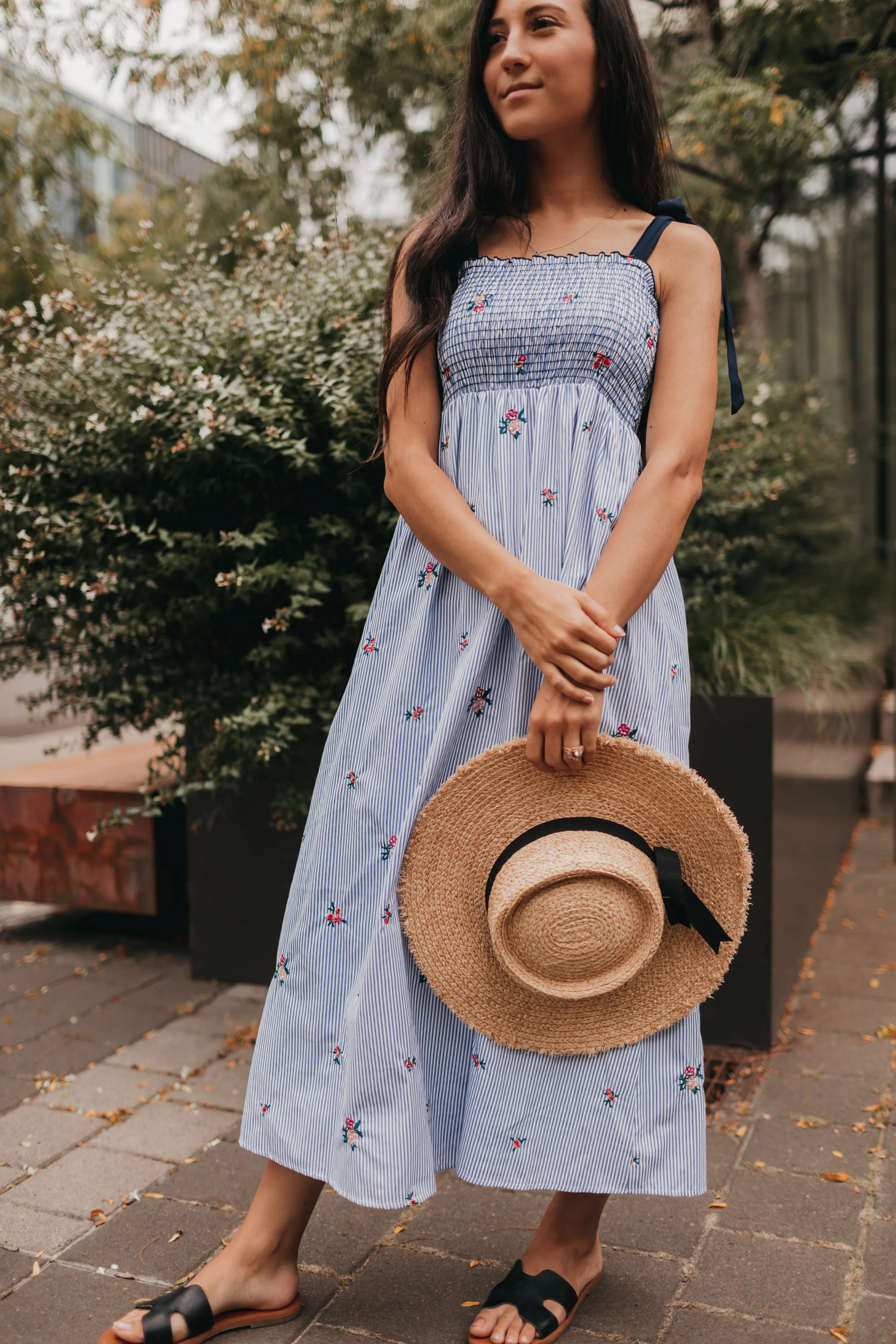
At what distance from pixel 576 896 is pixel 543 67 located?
1.26 metres

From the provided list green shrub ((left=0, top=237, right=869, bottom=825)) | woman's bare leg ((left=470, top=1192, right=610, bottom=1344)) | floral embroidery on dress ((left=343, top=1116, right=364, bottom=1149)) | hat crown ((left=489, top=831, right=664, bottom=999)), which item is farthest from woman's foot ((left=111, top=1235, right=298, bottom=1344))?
green shrub ((left=0, top=237, right=869, bottom=825))

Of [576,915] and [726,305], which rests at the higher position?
[726,305]

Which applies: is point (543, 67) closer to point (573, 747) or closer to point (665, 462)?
point (665, 462)

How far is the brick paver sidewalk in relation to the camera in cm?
196

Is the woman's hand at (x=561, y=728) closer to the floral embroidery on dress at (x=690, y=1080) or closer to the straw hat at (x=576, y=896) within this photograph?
the straw hat at (x=576, y=896)

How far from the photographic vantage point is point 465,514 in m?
1.77

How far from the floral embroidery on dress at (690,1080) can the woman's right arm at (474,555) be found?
64 cm

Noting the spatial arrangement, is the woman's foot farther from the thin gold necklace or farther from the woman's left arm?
the thin gold necklace

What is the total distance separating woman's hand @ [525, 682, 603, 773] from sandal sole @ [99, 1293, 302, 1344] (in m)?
1.04

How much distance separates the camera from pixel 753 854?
3045 mm

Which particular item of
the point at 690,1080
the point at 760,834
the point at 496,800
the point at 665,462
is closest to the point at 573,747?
the point at 496,800

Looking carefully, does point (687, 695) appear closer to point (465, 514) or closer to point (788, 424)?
point (465, 514)

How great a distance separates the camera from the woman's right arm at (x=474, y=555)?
1.66 metres

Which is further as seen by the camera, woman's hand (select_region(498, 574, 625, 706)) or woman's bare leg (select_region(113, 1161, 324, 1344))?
woman's bare leg (select_region(113, 1161, 324, 1344))
